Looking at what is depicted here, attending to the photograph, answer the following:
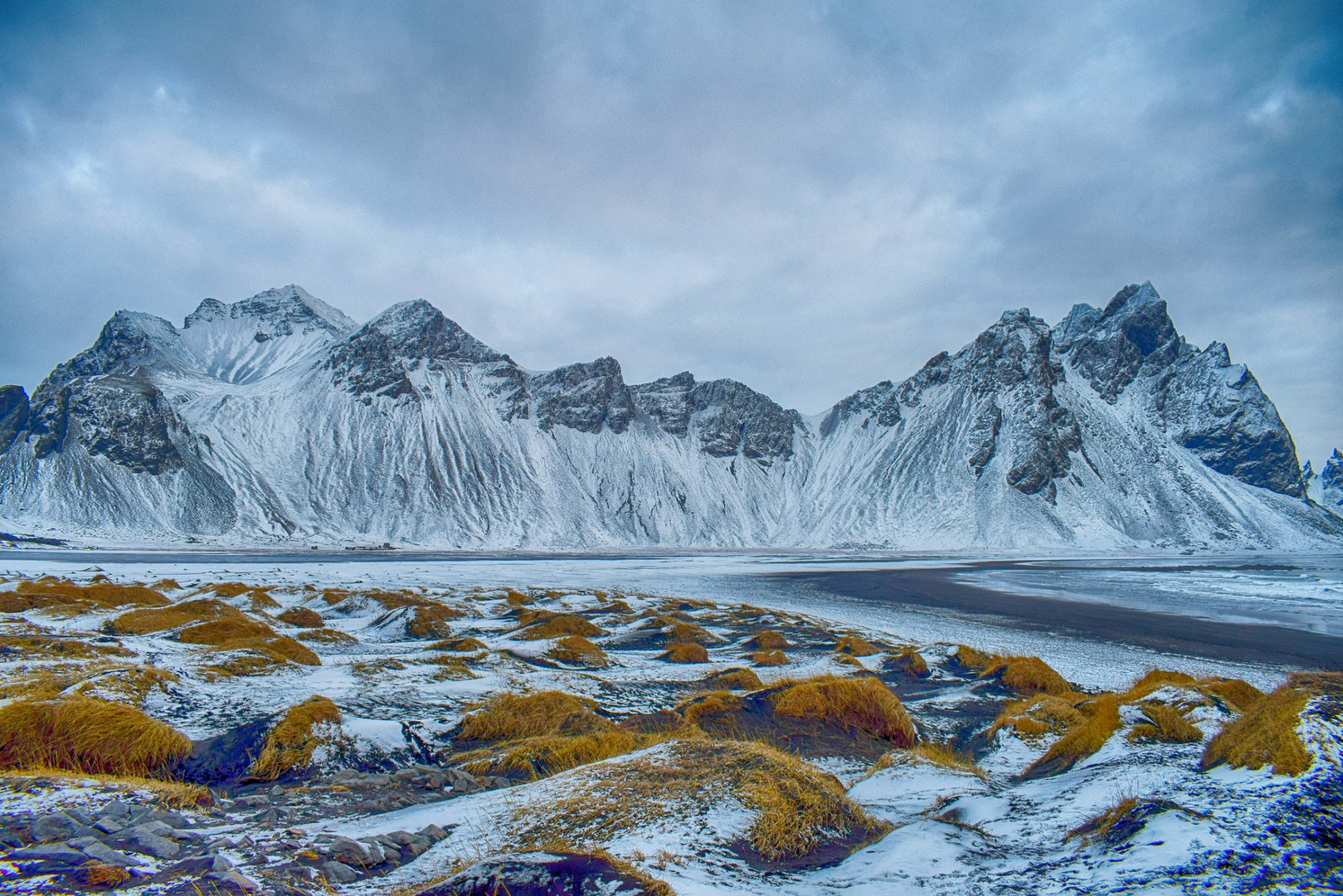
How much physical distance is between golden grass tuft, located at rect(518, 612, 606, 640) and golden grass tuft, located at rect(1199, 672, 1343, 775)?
17714mm

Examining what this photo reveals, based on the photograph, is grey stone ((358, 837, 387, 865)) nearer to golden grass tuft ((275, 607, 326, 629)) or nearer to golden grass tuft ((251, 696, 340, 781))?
golden grass tuft ((251, 696, 340, 781))

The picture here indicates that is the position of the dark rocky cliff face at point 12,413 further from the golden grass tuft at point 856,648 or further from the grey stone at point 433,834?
the grey stone at point 433,834

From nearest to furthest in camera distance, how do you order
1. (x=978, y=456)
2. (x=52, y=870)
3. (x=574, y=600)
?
1. (x=52, y=870)
2. (x=574, y=600)
3. (x=978, y=456)

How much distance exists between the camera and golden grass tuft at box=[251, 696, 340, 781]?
8.18 metres

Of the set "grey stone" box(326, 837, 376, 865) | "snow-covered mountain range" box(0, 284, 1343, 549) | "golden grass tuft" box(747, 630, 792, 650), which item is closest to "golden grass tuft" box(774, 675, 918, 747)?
"grey stone" box(326, 837, 376, 865)

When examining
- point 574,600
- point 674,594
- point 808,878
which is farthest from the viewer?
point 674,594

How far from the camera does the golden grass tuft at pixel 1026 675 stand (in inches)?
603

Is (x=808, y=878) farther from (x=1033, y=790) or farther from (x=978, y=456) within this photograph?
(x=978, y=456)

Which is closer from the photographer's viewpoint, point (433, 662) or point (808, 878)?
point (808, 878)

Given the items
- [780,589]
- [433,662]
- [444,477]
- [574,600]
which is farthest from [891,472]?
[433,662]

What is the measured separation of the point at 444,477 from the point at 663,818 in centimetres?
Answer: 14201

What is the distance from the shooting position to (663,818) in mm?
5590

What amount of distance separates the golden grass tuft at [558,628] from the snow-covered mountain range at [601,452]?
338ft

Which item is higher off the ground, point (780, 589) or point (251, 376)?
point (251, 376)
